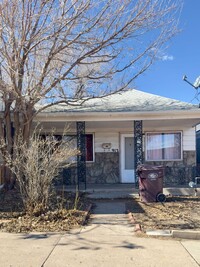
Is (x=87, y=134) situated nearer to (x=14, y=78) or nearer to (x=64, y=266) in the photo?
(x=14, y=78)

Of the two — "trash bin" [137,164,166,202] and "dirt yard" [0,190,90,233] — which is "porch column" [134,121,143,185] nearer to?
"trash bin" [137,164,166,202]

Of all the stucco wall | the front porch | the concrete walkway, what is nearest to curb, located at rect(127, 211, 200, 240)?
the concrete walkway

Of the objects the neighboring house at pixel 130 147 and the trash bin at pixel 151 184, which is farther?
the neighboring house at pixel 130 147

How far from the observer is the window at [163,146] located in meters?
13.9

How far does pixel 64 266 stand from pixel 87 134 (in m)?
9.83

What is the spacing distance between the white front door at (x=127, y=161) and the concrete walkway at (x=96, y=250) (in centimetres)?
703

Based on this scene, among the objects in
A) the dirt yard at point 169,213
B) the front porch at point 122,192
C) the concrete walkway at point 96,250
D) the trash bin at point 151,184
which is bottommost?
the concrete walkway at point 96,250

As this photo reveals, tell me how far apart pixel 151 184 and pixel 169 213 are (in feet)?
5.50

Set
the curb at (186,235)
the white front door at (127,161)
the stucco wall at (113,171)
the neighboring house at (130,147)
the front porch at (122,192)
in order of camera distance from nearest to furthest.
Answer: the curb at (186,235) → the front porch at (122,192) → the neighboring house at (130,147) → the stucco wall at (113,171) → the white front door at (127,161)

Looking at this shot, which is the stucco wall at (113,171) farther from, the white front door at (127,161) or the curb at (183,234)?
the curb at (183,234)

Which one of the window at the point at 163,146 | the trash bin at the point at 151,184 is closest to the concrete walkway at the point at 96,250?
the trash bin at the point at 151,184

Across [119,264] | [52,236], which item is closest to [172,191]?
[52,236]

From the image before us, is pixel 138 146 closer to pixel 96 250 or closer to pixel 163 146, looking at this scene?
pixel 163 146

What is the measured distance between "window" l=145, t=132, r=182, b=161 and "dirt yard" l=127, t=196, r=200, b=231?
354cm
